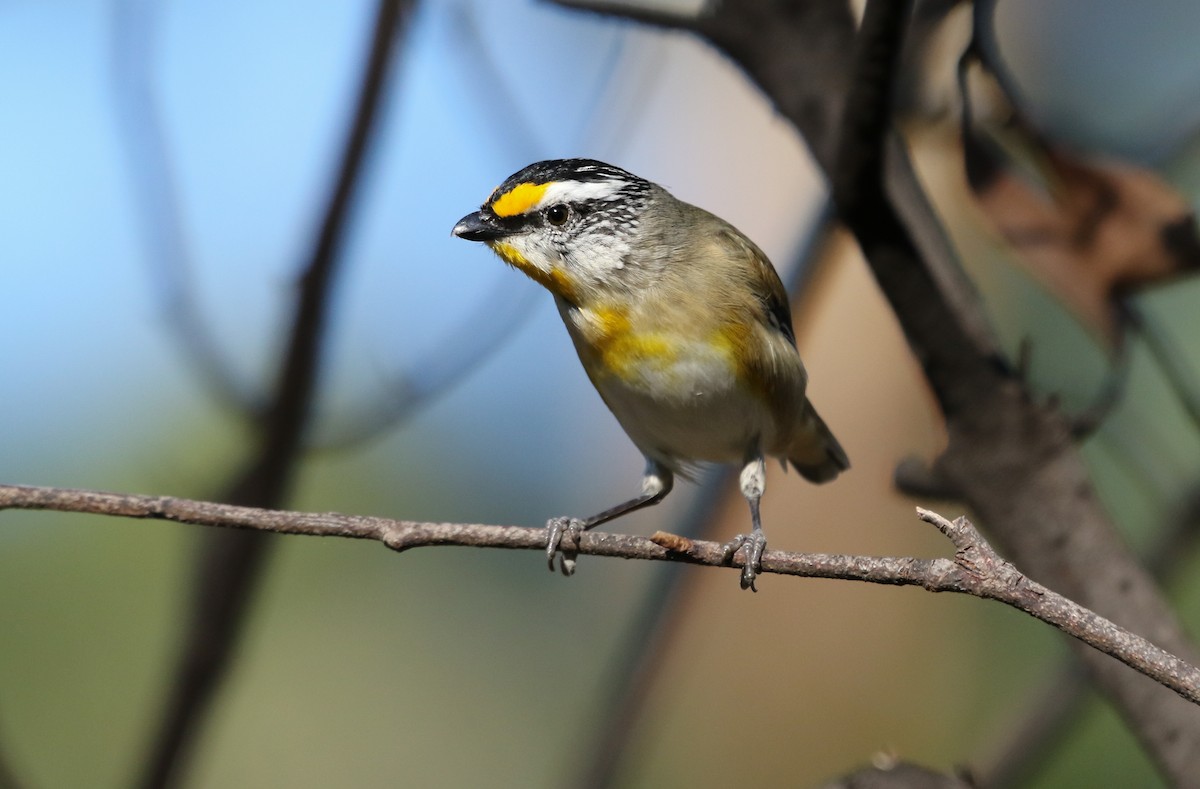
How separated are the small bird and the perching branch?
106cm

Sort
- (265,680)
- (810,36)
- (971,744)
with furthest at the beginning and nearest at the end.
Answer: (265,680)
(971,744)
(810,36)

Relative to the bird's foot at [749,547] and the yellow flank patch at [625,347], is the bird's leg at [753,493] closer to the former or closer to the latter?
Answer: the bird's foot at [749,547]

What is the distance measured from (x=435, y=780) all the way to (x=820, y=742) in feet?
6.73

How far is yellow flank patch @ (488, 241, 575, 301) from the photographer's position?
8.80ft

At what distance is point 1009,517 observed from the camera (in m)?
2.54

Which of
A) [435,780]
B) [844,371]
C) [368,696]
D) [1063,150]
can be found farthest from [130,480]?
[1063,150]

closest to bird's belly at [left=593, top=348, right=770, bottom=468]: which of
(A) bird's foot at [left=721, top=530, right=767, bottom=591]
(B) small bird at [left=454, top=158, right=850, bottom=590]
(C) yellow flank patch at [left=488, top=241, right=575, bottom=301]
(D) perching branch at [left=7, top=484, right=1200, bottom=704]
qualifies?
(B) small bird at [left=454, top=158, right=850, bottom=590]

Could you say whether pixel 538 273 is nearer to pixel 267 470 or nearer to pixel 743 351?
pixel 743 351

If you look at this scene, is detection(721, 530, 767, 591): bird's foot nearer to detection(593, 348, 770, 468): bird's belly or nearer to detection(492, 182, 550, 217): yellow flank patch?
detection(593, 348, 770, 468): bird's belly

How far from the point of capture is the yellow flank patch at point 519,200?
106 inches

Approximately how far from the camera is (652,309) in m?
2.68

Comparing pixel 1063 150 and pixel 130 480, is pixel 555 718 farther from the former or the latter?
pixel 1063 150

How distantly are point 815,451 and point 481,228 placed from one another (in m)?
1.27

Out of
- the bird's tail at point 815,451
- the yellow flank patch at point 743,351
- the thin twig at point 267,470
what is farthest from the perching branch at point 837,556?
the bird's tail at point 815,451
